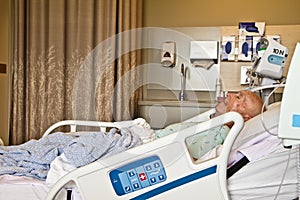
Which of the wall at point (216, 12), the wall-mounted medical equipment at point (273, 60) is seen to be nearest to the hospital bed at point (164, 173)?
the wall-mounted medical equipment at point (273, 60)

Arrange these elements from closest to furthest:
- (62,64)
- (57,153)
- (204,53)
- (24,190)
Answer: (24,190) → (57,153) → (62,64) → (204,53)

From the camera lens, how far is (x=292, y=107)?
41.9 inches

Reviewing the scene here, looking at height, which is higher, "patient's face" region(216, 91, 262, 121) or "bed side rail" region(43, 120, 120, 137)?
"patient's face" region(216, 91, 262, 121)

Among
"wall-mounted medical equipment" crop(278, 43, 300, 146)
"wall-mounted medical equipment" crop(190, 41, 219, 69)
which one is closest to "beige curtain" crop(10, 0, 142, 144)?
"wall-mounted medical equipment" crop(190, 41, 219, 69)

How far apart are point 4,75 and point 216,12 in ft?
5.77

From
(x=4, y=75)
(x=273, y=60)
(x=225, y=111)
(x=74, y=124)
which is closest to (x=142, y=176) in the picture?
(x=225, y=111)

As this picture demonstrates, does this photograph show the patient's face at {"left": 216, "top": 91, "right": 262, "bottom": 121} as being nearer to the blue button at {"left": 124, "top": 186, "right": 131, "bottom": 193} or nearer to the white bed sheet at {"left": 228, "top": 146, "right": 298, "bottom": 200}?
the white bed sheet at {"left": 228, "top": 146, "right": 298, "bottom": 200}

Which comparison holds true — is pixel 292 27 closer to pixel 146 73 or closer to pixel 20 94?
pixel 146 73

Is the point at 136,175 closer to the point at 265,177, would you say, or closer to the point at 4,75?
the point at 265,177

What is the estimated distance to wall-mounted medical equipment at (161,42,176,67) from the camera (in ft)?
10.8

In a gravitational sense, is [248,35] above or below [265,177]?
above

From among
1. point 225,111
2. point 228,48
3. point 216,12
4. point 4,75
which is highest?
point 216,12

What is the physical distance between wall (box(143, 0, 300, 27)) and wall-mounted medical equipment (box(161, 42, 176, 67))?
196 mm

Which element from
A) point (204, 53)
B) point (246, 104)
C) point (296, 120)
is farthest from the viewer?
point (204, 53)
